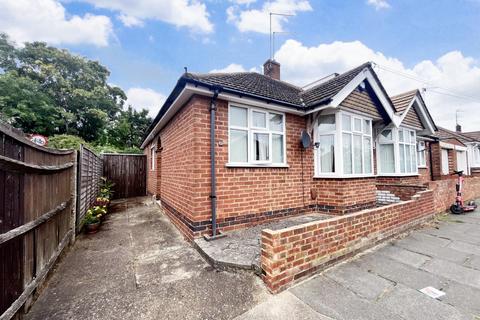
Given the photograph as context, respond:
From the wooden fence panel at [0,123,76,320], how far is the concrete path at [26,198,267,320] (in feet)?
1.24

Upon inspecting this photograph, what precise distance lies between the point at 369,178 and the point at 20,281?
8.23m

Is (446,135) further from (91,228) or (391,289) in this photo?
(91,228)

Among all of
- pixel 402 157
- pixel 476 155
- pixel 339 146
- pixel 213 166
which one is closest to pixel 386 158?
pixel 402 157

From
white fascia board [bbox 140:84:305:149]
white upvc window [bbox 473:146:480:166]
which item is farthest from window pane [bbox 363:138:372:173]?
white upvc window [bbox 473:146:480:166]

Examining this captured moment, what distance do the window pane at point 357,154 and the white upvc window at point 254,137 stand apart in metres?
2.43

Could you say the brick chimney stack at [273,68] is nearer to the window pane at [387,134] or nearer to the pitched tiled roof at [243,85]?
the pitched tiled roof at [243,85]

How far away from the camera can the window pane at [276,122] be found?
5812 mm

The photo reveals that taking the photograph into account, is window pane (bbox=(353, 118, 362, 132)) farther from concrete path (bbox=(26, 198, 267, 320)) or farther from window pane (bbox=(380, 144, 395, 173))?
concrete path (bbox=(26, 198, 267, 320))

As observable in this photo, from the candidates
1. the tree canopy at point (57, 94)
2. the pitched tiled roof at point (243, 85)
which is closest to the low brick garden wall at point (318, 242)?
the pitched tiled roof at point (243, 85)

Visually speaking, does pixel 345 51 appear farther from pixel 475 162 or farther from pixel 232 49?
pixel 475 162

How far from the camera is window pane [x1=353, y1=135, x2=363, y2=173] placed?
6511mm

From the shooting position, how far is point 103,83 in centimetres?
2539

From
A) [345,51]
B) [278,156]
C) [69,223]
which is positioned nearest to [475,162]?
[345,51]

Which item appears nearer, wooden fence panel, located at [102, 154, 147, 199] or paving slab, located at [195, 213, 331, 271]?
paving slab, located at [195, 213, 331, 271]
